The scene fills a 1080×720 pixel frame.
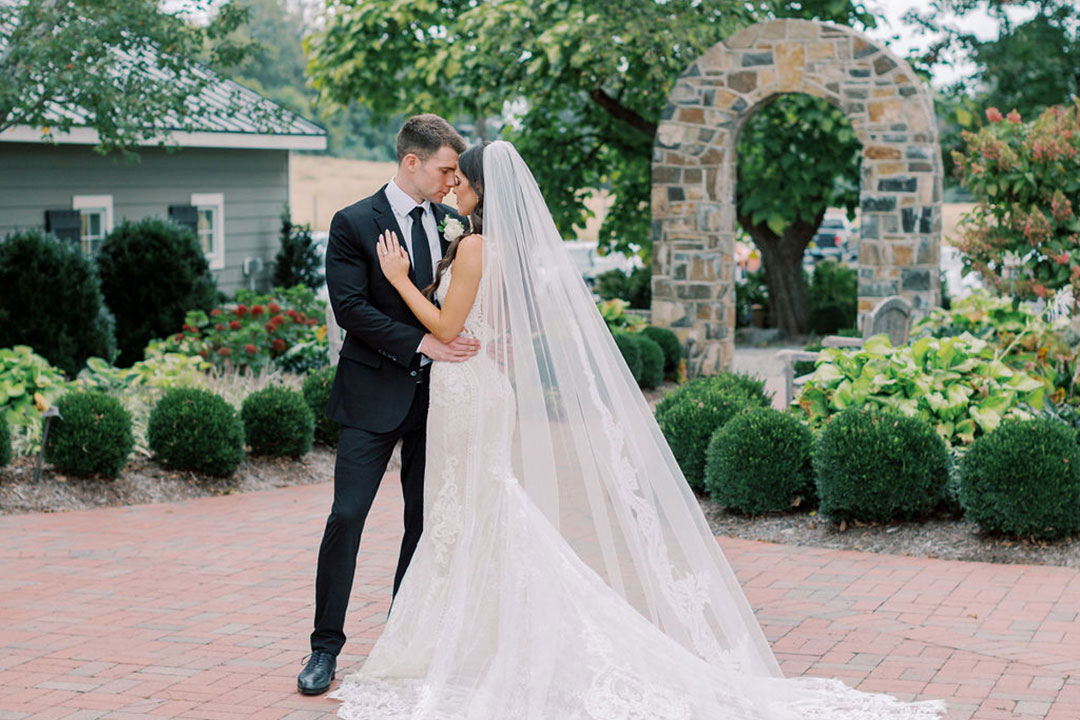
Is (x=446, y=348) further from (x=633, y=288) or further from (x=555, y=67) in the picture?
(x=633, y=288)

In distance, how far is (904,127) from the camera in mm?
11992

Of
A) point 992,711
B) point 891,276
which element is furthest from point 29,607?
point 891,276

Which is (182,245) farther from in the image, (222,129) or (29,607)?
(29,607)

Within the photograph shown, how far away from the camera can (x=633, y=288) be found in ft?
59.7

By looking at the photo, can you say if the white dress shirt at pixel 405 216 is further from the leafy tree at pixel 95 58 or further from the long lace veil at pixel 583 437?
the leafy tree at pixel 95 58

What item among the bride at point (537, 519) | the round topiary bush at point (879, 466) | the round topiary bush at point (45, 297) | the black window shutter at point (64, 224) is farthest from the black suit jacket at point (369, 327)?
the black window shutter at point (64, 224)

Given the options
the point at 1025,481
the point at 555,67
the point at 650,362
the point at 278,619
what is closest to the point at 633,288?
the point at 555,67

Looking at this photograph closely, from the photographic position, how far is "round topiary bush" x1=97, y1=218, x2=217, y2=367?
12.9 meters

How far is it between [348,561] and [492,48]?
10.3 meters

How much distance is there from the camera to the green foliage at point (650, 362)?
39.8 ft

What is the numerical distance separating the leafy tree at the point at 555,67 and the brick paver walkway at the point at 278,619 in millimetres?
7531

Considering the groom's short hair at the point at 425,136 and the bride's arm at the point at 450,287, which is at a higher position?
the groom's short hair at the point at 425,136

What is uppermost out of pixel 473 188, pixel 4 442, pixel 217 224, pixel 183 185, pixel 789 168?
pixel 789 168

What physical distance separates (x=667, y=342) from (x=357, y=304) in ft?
28.3
